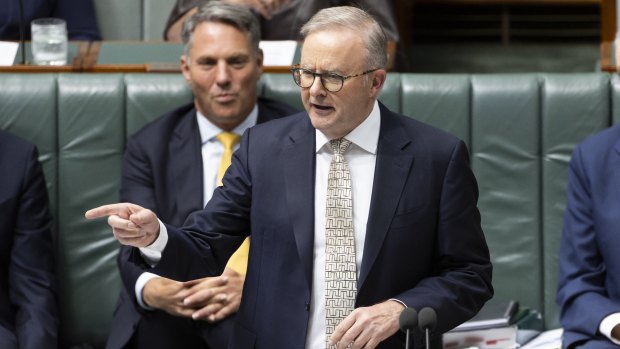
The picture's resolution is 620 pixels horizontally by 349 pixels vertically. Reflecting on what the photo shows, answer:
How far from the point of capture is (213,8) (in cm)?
390

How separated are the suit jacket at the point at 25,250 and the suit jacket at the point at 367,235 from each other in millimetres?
910

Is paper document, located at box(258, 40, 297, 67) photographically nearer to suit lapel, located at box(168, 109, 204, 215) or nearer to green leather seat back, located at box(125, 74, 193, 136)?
green leather seat back, located at box(125, 74, 193, 136)

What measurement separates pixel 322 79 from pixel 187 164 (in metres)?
1.07

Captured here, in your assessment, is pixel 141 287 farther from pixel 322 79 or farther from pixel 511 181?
pixel 511 181

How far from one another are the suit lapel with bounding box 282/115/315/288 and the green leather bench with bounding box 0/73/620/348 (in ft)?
3.53

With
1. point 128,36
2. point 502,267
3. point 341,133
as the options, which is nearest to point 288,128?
point 341,133

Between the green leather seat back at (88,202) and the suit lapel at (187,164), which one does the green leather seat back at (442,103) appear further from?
the green leather seat back at (88,202)

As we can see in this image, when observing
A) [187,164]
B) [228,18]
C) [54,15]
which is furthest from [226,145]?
[54,15]

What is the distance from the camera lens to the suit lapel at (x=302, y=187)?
2846 mm

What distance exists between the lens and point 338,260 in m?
2.85

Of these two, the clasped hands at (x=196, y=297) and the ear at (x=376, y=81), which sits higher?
the ear at (x=376, y=81)

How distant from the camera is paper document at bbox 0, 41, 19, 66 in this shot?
431cm

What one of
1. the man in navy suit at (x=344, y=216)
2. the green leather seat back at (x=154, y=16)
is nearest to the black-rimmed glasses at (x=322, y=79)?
the man in navy suit at (x=344, y=216)

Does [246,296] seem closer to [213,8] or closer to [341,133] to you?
[341,133]
